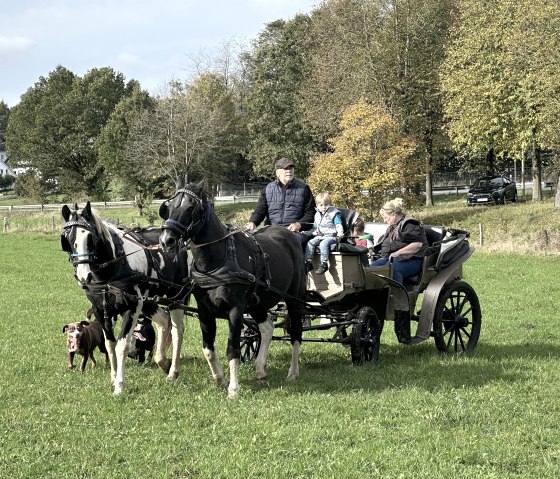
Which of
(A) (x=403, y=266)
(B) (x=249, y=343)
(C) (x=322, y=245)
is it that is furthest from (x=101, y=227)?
(A) (x=403, y=266)

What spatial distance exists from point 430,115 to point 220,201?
21101mm

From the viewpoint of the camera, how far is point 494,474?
17.5 ft

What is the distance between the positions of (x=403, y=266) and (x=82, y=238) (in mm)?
4421

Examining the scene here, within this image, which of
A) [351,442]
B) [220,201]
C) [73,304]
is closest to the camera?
[351,442]

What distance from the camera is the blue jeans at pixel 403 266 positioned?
9.85m

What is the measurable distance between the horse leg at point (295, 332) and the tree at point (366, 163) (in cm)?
2585

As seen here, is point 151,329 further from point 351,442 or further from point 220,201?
point 220,201

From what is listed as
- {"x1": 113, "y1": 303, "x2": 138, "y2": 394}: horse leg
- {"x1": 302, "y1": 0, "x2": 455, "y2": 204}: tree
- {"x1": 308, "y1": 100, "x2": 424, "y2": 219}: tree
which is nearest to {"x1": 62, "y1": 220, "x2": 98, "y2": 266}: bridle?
{"x1": 113, "y1": 303, "x2": 138, "y2": 394}: horse leg

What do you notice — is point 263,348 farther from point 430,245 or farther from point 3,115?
point 3,115

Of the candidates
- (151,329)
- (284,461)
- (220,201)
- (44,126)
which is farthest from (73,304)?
(44,126)

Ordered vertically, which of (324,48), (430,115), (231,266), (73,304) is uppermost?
(324,48)

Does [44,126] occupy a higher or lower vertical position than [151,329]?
higher

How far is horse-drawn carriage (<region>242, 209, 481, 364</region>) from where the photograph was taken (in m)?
9.16

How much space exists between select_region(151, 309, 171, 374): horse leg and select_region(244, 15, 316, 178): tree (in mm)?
40065
